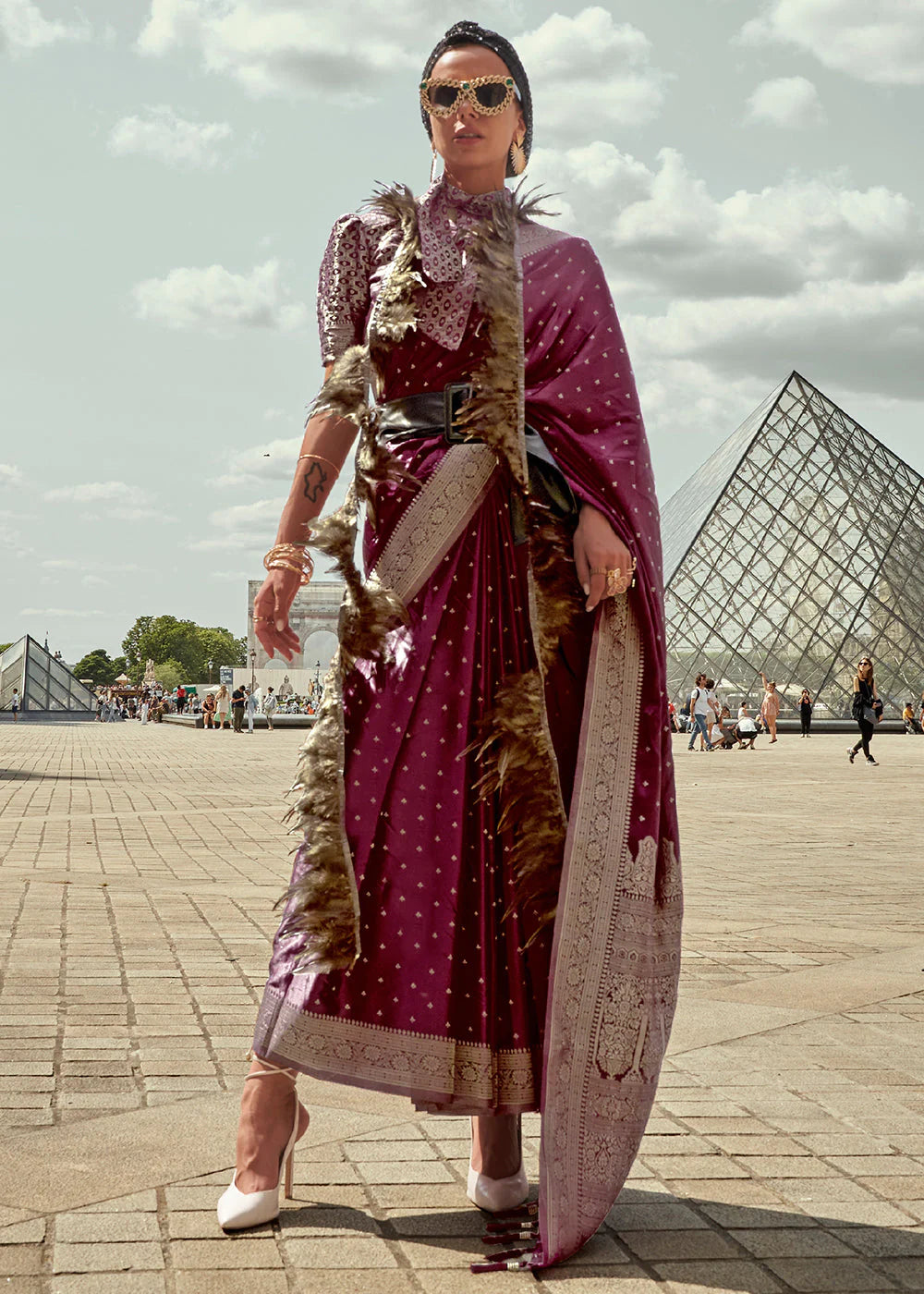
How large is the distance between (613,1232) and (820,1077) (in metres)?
1.25

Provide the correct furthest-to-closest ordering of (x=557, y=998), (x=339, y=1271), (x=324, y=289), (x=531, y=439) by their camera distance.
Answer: (x=324, y=289) < (x=531, y=439) < (x=557, y=998) < (x=339, y=1271)

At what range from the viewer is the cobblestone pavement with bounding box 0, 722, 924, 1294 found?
2416 millimetres

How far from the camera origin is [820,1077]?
3709mm

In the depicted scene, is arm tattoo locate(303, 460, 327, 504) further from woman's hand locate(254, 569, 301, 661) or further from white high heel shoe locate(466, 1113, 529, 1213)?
white high heel shoe locate(466, 1113, 529, 1213)

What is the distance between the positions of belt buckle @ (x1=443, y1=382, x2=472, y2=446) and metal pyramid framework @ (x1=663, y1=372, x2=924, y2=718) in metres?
65.7

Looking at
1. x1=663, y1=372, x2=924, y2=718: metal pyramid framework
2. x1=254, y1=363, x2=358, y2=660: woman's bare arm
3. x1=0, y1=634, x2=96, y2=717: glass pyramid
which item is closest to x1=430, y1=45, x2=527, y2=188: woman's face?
x1=254, y1=363, x2=358, y2=660: woman's bare arm

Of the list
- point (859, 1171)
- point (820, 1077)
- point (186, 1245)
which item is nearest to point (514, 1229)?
point (186, 1245)

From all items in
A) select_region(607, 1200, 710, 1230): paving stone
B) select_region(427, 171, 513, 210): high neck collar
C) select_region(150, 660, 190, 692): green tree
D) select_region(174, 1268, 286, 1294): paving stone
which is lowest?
select_region(607, 1200, 710, 1230): paving stone

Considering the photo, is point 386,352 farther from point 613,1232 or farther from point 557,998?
point 613,1232

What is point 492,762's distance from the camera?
2562mm

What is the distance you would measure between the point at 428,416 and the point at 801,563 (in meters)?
70.7

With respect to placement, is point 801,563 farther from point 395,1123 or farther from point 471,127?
point 471,127

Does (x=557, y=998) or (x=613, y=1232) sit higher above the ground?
(x=557, y=998)

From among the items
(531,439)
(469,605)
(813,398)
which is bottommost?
(469,605)
